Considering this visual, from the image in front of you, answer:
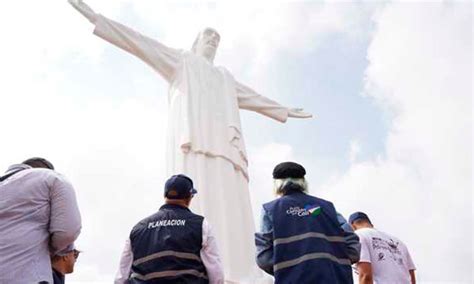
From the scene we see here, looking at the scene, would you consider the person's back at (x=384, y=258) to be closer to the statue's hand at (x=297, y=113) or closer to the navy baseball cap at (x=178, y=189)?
the navy baseball cap at (x=178, y=189)

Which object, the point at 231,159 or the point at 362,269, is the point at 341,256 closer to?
the point at 362,269

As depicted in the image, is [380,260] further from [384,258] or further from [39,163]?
[39,163]

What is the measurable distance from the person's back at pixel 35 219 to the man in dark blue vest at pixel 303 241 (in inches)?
48.1

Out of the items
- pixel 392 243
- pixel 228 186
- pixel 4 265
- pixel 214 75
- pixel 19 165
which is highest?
pixel 214 75

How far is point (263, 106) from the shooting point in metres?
9.46

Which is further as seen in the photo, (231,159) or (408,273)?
(231,159)

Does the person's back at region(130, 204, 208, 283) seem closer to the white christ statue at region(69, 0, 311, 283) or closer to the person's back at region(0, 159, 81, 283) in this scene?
the person's back at region(0, 159, 81, 283)

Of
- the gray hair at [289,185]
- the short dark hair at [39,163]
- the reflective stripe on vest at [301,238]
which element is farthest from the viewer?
the gray hair at [289,185]

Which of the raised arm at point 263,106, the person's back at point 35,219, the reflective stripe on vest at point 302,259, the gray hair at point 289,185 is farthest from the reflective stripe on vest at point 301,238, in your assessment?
the raised arm at point 263,106

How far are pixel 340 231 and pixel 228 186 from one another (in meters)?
4.09

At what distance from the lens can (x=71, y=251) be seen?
3.38m

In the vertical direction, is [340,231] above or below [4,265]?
above

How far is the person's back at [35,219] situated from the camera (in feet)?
9.70

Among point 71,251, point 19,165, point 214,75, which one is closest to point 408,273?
point 71,251
